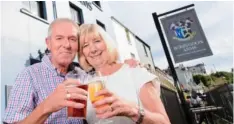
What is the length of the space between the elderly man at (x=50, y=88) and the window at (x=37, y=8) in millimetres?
4911

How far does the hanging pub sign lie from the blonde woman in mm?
3206

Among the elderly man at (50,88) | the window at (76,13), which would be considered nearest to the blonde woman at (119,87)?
the elderly man at (50,88)

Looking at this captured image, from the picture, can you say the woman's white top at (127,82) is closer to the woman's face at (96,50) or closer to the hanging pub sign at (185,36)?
the woman's face at (96,50)

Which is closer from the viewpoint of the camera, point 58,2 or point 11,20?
point 11,20

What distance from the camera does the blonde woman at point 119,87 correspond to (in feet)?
2.88

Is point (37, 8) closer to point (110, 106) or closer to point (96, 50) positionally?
point (96, 50)

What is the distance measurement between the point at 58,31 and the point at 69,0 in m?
7.08

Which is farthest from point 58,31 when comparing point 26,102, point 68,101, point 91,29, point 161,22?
point 161,22

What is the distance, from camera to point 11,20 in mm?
4789

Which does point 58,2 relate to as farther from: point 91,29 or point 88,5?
point 91,29

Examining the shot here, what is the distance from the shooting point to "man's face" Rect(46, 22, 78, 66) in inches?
55.9

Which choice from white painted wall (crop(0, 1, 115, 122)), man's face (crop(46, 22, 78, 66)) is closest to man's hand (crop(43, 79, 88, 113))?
man's face (crop(46, 22, 78, 66))

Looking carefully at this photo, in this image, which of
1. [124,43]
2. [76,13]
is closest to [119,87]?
[76,13]

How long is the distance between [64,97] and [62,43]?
2.20ft
